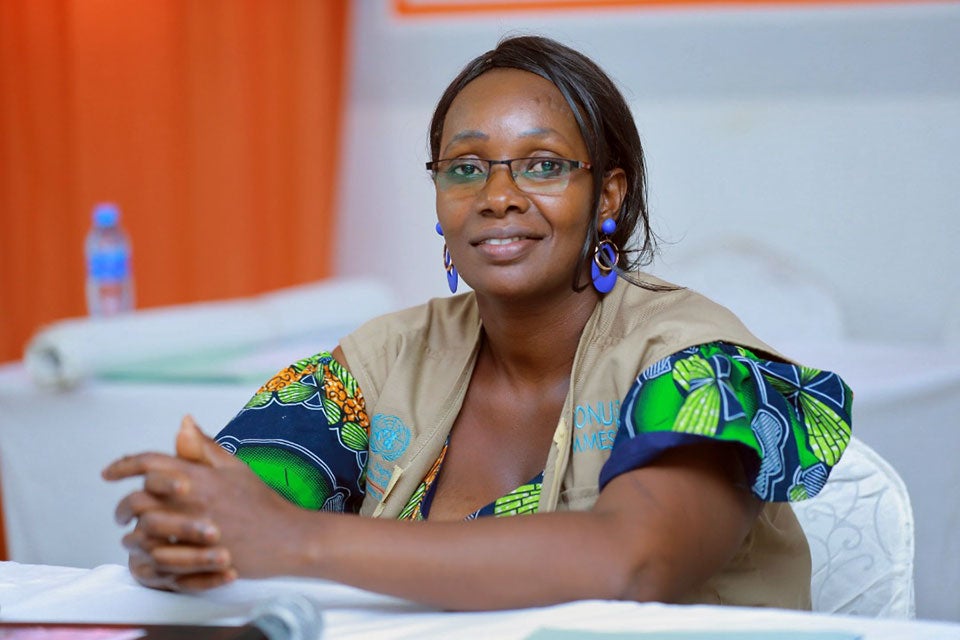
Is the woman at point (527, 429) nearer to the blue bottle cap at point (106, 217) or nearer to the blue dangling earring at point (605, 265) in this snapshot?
the blue dangling earring at point (605, 265)

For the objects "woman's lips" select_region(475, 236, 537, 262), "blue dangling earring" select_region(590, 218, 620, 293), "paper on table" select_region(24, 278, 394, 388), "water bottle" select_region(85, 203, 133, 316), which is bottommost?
"paper on table" select_region(24, 278, 394, 388)

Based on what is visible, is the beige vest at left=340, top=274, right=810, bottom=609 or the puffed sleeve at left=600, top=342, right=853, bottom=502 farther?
the beige vest at left=340, top=274, right=810, bottom=609

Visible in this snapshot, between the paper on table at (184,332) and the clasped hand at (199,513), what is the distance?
1.76 m

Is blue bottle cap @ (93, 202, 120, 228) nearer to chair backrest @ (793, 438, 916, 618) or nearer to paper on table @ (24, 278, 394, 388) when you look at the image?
paper on table @ (24, 278, 394, 388)

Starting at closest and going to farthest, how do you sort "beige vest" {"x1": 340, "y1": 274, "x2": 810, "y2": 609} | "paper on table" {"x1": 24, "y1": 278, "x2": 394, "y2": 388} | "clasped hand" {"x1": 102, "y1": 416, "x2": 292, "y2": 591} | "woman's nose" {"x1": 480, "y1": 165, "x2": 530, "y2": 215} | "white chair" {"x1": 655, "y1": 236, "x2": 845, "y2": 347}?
"clasped hand" {"x1": 102, "y1": 416, "x2": 292, "y2": 591} < "beige vest" {"x1": 340, "y1": 274, "x2": 810, "y2": 609} < "woman's nose" {"x1": 480, "y1": 165, "x2": 530, "y2": 215} < "paper on table" {"x1": 24, "y1": 278, "x2": 394, "y2": 388} < "white chair" {"x1": 655, "y1": 236, "x2": 845, "y2": 347}

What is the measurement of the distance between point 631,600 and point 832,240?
3.42m

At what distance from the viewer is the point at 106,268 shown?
335 cm

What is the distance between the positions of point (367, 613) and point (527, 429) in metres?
0.53

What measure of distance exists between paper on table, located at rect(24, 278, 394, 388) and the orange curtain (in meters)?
0.59

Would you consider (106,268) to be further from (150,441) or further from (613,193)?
(613,193)

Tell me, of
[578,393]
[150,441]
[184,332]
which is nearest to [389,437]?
[578,393]

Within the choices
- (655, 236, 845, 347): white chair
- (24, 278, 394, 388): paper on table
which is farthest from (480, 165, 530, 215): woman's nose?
(655, 236, 845, 347): white chair

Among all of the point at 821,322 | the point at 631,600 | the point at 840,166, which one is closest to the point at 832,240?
the point at 840,166

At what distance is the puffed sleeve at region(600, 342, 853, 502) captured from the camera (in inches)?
47.2
